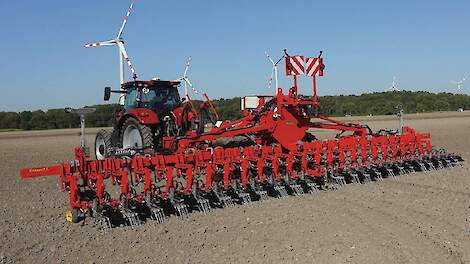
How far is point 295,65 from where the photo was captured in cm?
1009

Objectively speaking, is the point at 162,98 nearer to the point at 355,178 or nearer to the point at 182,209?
the point at 355,178

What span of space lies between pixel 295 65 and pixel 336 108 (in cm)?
5185

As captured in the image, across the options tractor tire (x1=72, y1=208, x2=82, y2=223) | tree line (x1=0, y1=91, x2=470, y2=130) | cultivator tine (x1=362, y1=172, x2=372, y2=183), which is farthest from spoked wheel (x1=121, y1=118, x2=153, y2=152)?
tree line (x1=0, y1=91, x2=470, y2=130)

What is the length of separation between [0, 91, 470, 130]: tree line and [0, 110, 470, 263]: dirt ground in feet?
98.8

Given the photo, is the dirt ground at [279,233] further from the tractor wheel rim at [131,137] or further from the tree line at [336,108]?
the tree line at [336,108]

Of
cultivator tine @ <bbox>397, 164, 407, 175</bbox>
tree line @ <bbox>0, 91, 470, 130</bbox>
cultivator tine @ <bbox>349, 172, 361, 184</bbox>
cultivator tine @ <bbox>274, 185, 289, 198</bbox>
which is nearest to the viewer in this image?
cultivator tine @ <bbox>274, 185, 289, 198</bbox>

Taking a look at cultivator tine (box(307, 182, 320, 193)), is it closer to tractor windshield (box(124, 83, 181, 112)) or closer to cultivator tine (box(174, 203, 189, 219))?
cultivator tine (box(174, 203, 189, 219))

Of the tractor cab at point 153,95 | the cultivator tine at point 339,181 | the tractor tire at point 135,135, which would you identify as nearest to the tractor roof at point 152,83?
the tractor cab at point 153,95

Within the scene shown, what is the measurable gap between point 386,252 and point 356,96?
65.6m

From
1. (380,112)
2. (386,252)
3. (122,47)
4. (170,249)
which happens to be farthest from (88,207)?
(380,112)

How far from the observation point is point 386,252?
5301 millimetres

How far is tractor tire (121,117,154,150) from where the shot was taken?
10648 millimetres

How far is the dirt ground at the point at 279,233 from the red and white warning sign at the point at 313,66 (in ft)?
9.35

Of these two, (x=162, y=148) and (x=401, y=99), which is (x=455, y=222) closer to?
(x=162, y=148)
